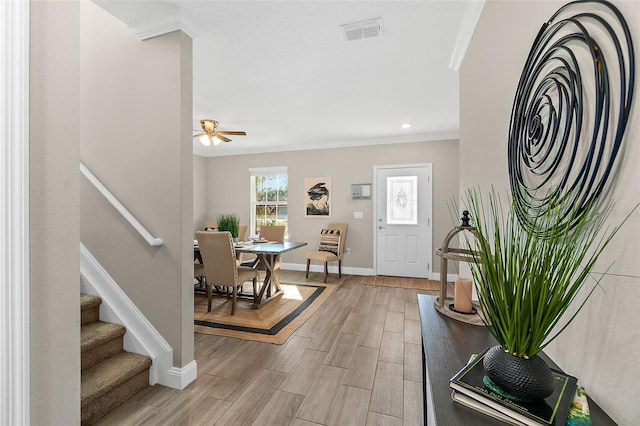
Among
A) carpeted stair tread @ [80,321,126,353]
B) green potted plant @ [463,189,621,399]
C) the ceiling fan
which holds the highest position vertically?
the ceiling fan

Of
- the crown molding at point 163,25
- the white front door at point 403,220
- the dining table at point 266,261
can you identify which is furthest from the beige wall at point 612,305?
the white front door at point 403,220

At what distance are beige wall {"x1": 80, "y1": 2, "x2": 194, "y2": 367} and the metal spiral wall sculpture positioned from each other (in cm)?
197

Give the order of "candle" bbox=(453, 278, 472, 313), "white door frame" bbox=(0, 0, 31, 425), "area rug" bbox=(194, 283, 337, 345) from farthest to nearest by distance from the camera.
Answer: "area rug" bbox=(194, 283, 337, 345) < "candle" bbox=(453, 278, 472, 313) < "white door frame" bbox=(0, 0, 31, 425)

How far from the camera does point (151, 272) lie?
207 centimetres

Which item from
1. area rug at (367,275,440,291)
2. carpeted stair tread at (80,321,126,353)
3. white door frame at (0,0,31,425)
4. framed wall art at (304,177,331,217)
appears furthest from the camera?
framed wall art at (304,177,331,217)

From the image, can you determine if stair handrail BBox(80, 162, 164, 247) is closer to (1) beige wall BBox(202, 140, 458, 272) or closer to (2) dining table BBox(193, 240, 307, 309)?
(2) dining table BBox(193, 240, 307, 309)

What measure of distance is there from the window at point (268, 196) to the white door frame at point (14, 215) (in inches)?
199

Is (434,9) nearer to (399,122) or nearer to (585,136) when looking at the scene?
(585,136)

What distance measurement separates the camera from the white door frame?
2.94 ft

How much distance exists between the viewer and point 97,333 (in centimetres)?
196

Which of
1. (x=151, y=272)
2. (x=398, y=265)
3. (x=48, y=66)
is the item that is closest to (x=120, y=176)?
(x=151, y=272)

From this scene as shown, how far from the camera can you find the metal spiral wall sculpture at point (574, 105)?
0.65 meters

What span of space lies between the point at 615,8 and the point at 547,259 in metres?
0.60

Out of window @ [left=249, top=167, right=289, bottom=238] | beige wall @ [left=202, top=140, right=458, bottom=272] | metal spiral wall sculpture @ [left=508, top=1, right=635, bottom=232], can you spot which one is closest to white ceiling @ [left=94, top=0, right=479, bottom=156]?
beige wall @ [left=202, top=140, right=458, bottom=272]
